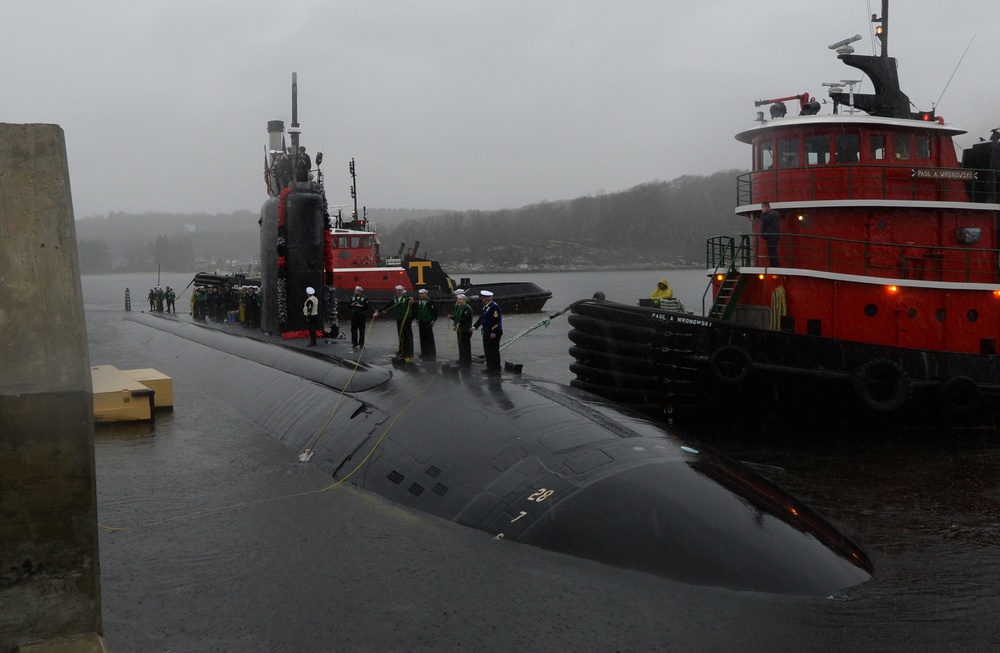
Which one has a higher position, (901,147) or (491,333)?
(901,147)

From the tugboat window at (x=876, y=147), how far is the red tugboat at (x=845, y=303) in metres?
0.02

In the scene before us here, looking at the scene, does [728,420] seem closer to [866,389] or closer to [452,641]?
[866,389]

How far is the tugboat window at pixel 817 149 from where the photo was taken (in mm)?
17016

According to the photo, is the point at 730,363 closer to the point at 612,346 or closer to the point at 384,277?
the point at 612,346

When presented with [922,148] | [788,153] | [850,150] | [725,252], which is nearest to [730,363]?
[725,252]

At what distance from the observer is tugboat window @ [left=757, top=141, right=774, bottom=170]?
17531mm

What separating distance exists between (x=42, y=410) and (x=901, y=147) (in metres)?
16.0

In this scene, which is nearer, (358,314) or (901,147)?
(901,147)

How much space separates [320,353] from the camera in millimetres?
16438

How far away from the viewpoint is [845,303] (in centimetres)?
1675

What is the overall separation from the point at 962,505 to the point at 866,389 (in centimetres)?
382

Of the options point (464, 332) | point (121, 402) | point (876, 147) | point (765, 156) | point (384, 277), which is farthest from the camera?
point (384, 277)

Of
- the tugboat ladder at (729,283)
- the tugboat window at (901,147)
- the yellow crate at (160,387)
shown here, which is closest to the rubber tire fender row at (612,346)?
the tugboat ladder at (729,283)

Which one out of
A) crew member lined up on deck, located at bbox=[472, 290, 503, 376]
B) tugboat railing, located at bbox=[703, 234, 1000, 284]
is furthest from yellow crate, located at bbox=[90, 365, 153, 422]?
tugboat railing, located at bbox=[703, 234, 1000, 284]
